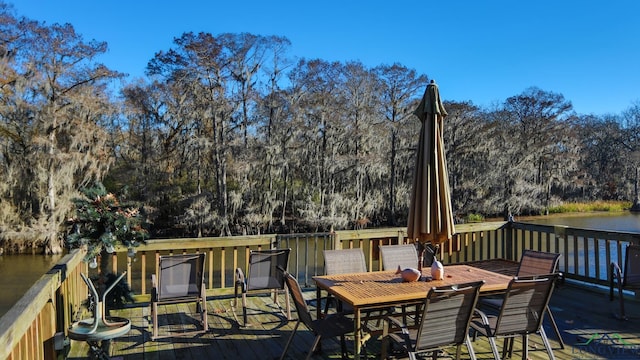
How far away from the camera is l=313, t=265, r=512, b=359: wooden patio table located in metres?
2.80

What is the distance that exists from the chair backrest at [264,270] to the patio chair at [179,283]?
51 cm

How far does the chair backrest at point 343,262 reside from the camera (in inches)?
154

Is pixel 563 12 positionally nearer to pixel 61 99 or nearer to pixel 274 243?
pixel 274 243

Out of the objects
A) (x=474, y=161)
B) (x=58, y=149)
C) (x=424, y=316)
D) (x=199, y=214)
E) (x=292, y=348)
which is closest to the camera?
(x=424, y=316)

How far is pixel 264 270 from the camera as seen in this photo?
4.40 metres

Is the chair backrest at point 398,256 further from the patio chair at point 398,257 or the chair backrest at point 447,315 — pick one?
the chair backrest at point 447,315

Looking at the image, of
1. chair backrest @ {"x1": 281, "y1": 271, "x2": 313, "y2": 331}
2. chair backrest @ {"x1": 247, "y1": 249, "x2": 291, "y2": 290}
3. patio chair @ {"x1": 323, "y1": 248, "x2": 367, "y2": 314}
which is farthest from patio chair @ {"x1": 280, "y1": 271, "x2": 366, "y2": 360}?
chair backrest @ {"x1": 247, "y1": 249, "x2": 291, "y2": 290}

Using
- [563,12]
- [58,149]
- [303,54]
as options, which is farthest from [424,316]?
Answer: [303,54]

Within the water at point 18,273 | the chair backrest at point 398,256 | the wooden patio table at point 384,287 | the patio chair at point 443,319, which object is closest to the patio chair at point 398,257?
the chair backrest at point 398,256

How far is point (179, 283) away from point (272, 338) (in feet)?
3.30

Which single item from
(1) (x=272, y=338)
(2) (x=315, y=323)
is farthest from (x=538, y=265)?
(1) (x=272, y=338)

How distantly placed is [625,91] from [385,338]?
42.8 m

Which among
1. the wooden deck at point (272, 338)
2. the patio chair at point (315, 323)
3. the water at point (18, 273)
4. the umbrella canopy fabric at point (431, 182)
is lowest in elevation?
the water at point (18, 273)

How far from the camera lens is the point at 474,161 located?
26297mm
